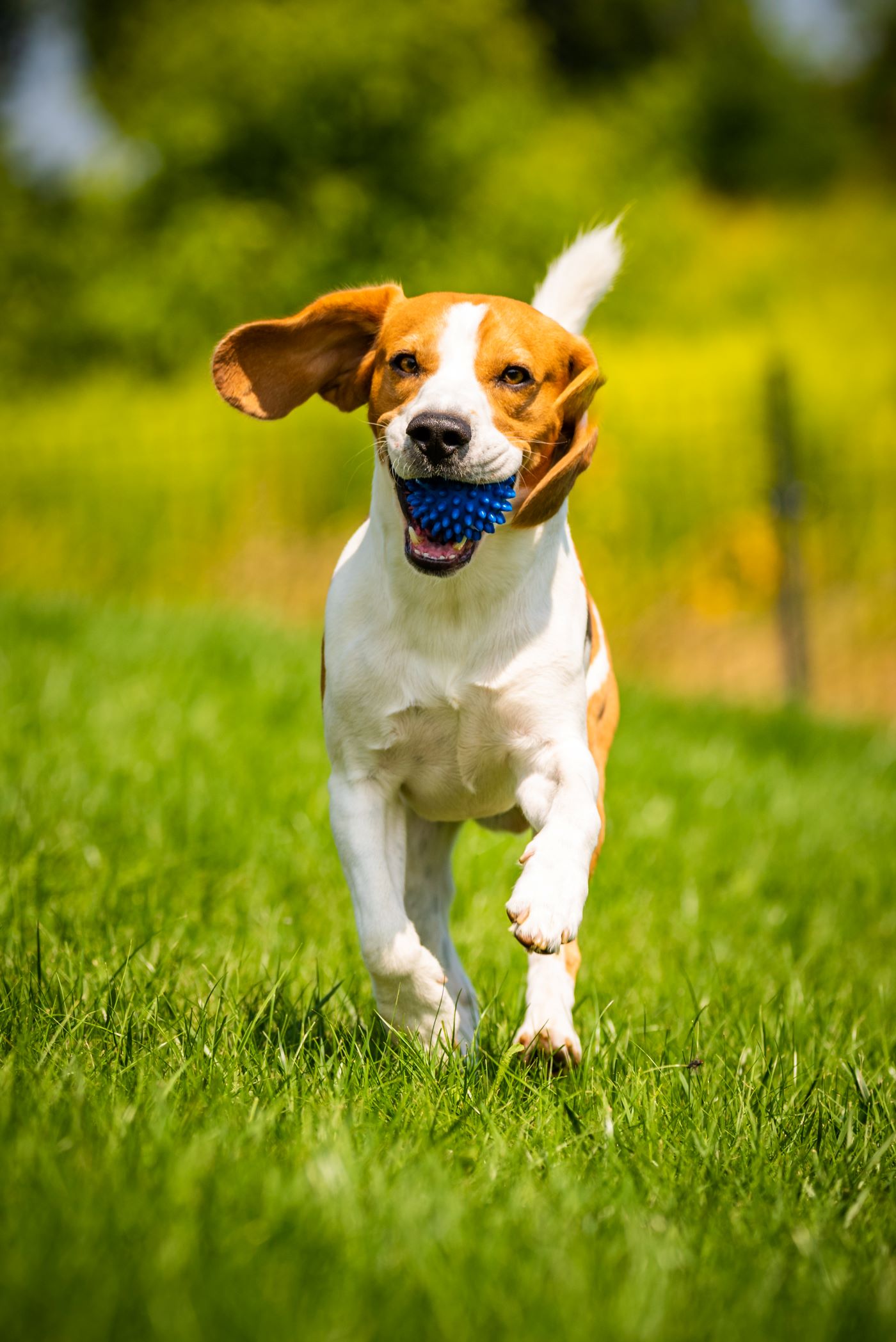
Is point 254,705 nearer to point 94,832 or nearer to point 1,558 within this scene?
point 94,832

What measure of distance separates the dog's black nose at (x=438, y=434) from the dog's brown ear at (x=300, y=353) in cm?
51

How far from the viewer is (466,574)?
8.73 ft

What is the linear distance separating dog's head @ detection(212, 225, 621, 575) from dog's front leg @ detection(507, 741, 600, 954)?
1.58 feet

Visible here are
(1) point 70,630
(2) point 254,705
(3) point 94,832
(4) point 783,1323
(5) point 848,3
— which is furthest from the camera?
(5) point 848,3

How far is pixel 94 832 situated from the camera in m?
3.98

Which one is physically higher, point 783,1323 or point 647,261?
point 647,261

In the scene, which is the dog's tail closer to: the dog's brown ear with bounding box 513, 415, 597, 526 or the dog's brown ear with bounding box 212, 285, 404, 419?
the dog's brown ear with bounding box 212, 285, 404, 419

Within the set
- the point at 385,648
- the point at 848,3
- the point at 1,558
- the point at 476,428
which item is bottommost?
the point at 1,558

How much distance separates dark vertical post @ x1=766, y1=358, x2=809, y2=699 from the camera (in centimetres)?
870

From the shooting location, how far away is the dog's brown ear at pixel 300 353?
2797mm

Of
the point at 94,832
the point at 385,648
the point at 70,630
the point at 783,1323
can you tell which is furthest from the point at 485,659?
the point at 70,630

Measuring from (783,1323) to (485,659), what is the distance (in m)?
1.41

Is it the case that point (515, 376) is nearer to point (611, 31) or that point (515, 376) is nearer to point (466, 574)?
point (466, 574)

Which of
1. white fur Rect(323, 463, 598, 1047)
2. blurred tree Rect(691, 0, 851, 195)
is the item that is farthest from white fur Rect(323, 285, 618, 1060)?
blurred tree Rect(691, 0, 851, 195)
